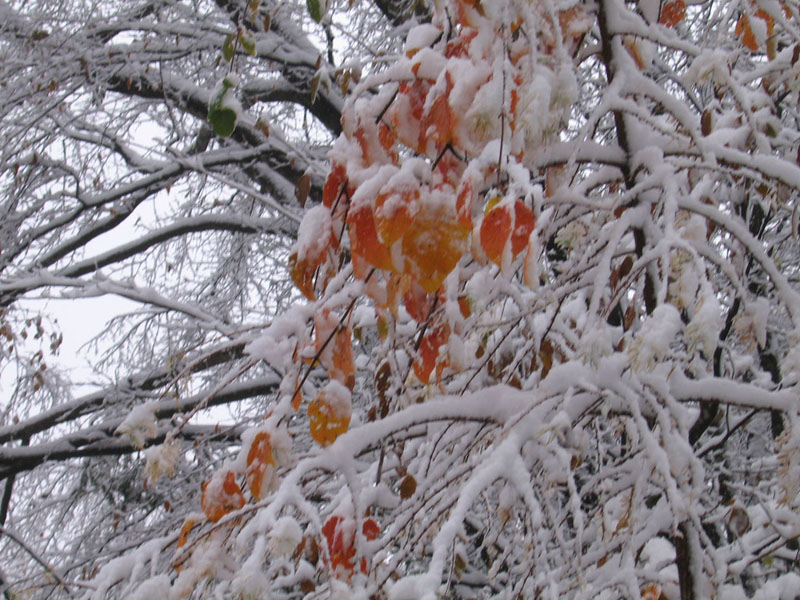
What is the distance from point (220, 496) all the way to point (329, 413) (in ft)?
1.00

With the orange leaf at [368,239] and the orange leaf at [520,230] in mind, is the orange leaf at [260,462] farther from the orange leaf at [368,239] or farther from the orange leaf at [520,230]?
the orange leaf at [520,230]

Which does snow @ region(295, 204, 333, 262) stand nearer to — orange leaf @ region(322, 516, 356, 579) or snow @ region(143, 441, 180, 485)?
orange leaf @ region(322, 516, 356, 579)

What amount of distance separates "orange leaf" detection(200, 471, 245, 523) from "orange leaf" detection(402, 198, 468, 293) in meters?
0.69

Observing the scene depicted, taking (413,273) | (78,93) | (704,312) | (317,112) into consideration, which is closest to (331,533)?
(413,273)

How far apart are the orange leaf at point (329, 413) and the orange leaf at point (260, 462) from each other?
97 mm

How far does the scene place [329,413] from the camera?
4.42ft

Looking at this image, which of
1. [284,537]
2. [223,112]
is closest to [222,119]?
[223,112]

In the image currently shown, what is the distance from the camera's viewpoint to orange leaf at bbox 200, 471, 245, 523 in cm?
139

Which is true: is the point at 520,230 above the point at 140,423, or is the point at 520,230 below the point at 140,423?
below

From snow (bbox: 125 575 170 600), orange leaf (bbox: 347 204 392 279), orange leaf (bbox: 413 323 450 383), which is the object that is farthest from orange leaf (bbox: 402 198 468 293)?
snow (bbox: 125 575 170 600)

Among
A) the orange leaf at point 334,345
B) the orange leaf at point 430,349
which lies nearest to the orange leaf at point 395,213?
the orange leaf at point 334,345

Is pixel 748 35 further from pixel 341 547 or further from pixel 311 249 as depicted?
pixel 341 547

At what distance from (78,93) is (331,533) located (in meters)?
4.69

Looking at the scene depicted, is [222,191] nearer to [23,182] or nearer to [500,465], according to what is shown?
[23,182]
